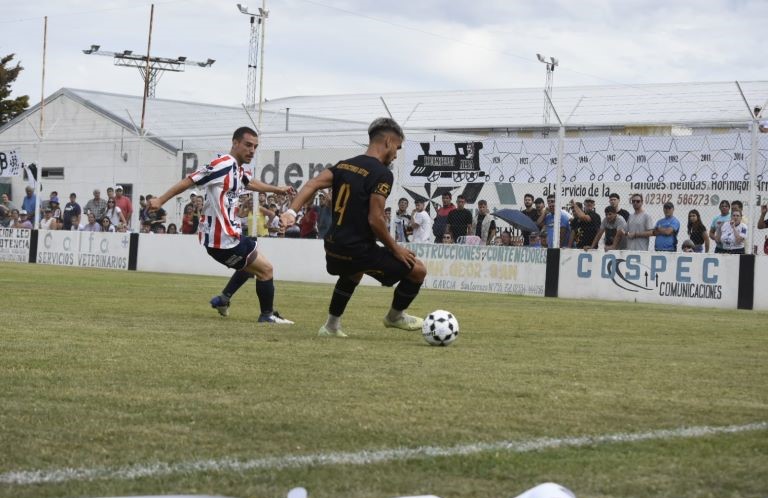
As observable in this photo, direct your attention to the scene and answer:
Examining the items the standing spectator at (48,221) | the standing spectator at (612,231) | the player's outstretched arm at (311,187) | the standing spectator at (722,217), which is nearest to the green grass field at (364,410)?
the player's outstretched arm at (311,187)

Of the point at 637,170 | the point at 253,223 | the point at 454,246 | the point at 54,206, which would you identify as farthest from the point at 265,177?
the point at 637,170

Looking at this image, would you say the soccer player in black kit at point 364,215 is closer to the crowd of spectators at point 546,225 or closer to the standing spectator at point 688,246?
the crowd of spectators at point 546,225

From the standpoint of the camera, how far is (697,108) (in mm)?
21562

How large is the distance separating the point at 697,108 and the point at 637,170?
162 centimetres

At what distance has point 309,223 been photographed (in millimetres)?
25969

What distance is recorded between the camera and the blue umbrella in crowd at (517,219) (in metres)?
22.1

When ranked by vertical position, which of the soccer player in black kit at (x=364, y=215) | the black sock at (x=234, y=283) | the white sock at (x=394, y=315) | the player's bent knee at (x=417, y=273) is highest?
the soccer player in black kit at (x=364, y=215)

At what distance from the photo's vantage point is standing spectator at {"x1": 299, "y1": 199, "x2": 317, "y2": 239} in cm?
2578

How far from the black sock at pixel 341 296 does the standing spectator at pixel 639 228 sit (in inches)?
429

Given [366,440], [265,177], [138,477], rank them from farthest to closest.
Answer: [265,177] < [366,440] < [138,477]

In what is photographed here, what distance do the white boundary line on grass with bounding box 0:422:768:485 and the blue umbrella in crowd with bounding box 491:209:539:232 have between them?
55.0ft

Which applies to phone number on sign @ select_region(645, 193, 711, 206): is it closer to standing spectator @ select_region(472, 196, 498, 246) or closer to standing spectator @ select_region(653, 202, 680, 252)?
standing spectator @ select_region(653, 202, 680, 252)

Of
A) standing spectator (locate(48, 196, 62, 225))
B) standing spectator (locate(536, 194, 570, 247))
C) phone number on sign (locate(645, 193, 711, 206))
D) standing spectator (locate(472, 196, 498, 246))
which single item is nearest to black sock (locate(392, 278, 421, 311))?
standing spectator (locate(536, 194, 570, 247))

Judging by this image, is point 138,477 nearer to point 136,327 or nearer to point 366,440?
point 366,440
